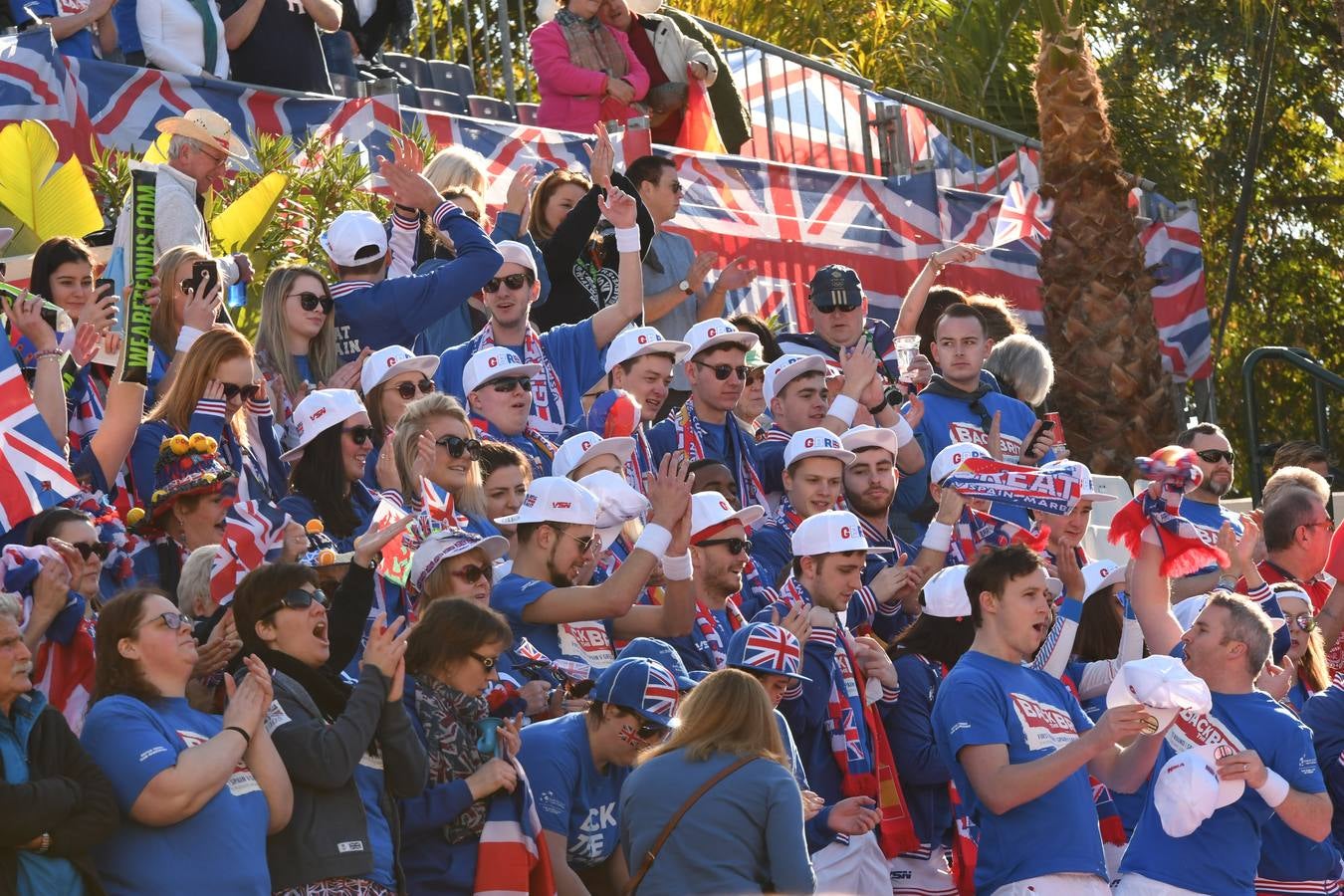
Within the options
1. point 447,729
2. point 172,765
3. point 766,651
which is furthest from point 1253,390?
point 172,765

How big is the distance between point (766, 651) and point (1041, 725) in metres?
0.99

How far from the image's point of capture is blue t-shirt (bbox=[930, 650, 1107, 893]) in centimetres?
769

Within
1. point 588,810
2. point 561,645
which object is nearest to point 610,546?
point 561,645

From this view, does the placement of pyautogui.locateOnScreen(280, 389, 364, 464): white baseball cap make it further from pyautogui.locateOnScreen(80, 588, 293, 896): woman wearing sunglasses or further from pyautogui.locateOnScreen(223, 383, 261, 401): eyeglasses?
pyautogui.locateOnScreen(80, 588, 293, 896): woman wearing sunglasses

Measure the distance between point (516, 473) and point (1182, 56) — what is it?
14807 mm

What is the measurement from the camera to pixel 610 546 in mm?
9219

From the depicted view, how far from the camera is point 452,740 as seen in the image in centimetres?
721

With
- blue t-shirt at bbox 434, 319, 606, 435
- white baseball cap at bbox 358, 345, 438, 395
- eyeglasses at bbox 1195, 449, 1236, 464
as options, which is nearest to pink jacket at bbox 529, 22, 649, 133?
blue t-shirt at bbox 434, 319, 606, 435

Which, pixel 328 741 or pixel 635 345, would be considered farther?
pixel 635 345

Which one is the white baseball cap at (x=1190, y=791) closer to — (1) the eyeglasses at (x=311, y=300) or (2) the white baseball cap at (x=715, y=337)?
(2) the white baseball cap at (x=715, y=337)

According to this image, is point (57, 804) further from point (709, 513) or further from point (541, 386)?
point (541, 386)

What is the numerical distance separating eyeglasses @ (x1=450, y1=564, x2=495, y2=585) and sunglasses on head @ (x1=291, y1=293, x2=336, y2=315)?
1986 millimetres

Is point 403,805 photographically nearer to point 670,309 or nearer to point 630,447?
point 630,447

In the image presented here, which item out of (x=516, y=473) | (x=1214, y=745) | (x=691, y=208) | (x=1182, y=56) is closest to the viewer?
(x=1214, y=745)
